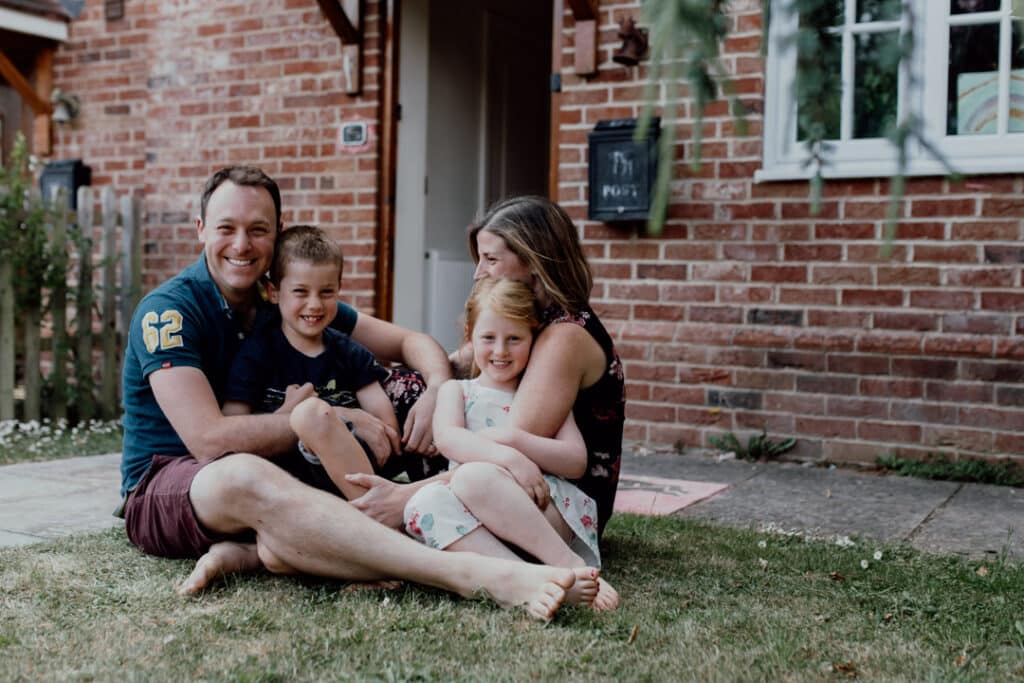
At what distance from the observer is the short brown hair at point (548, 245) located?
2.86 meters

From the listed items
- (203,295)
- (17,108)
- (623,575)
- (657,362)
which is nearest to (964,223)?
(657,362)

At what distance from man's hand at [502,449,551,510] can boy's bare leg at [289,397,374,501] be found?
40 centimetres

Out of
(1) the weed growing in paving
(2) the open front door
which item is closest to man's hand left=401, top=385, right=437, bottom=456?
(1) the weed growing in paving

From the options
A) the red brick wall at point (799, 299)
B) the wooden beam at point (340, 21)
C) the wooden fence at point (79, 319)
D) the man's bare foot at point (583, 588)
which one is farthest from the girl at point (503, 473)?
the wooden fence at point (79, 319)

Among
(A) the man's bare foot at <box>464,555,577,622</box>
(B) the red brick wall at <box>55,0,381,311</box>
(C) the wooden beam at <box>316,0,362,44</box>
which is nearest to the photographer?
(A) the man's bare foot at <box>464,555,577,622</box>

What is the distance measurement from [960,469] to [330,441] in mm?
3074

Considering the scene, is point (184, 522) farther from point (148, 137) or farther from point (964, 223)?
point (148, 137)

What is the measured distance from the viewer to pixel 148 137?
7.02m

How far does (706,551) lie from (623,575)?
0.43 meters

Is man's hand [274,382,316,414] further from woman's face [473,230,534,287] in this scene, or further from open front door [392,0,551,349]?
open front door [392,0,551,349]

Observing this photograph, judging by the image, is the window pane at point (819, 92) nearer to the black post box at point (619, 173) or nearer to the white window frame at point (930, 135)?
the white window frame at point (930, 135)

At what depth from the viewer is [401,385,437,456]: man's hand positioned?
3051mm

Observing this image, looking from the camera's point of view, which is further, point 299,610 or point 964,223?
point 964,223

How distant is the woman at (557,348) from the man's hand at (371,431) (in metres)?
0.27
